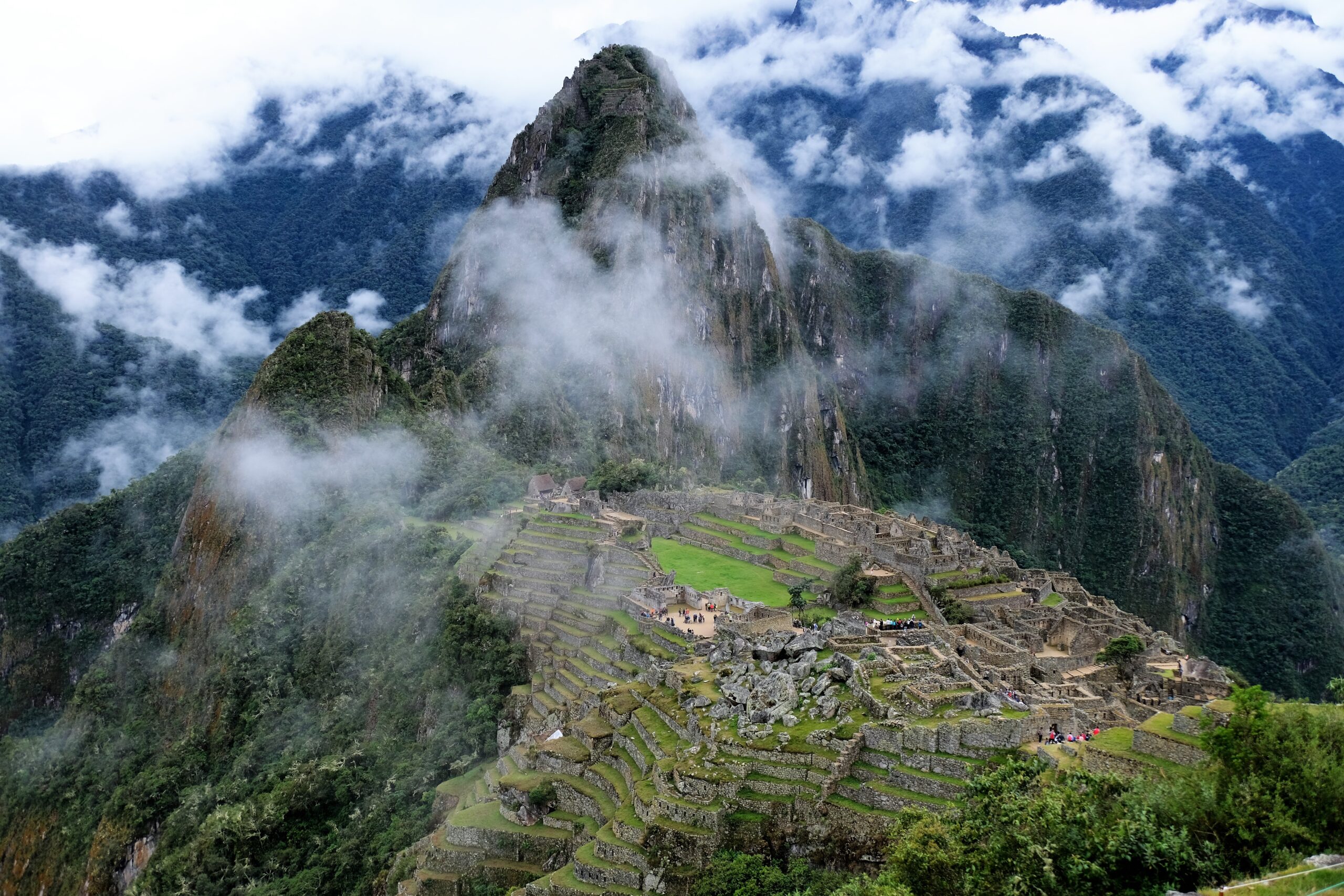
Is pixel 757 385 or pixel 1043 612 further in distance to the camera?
pixel 757 385

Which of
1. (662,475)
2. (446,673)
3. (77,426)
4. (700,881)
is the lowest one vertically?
(77,426)

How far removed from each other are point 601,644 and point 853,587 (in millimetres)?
11643

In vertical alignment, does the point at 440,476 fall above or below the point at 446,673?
below

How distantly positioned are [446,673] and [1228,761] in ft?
115

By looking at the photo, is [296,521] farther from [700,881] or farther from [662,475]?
[700,881]

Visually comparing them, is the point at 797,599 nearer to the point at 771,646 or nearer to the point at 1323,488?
the point at 771,646

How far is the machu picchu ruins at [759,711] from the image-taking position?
76.4 ft

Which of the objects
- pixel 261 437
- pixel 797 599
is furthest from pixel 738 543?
pixel 261 437

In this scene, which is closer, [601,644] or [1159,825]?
[1159,825]

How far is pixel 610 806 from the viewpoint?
2753 cm

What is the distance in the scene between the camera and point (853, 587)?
1820 inches

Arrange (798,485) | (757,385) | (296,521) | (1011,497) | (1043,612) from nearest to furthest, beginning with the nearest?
(1043,612)
(296,521)
(798,485)
(757,385)
(1011,497)

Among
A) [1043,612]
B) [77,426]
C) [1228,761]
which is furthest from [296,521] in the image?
[77,426]

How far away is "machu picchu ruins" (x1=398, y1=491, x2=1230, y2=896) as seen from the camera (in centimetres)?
2330
